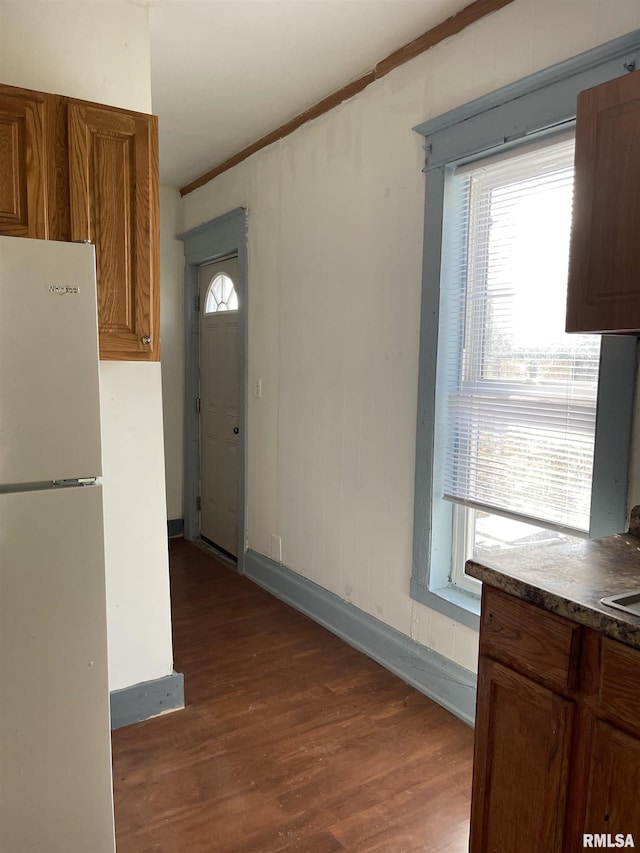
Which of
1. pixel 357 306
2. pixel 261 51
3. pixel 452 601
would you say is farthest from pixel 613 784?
pixel 261 51

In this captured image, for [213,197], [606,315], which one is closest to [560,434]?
[606,315]

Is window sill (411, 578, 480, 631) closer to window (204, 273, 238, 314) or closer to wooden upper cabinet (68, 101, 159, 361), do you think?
wooden upper cabinet (68, 101, 159, 361)

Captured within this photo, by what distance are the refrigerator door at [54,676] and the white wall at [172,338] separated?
3001mm

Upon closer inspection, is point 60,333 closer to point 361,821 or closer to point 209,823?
point 209,823

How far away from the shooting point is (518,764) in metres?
1.36

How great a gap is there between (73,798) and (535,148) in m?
2.38

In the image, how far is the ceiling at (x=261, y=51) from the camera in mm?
2193

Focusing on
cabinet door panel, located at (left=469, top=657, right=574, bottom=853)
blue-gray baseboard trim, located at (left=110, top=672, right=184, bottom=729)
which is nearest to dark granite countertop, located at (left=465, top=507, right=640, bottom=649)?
cabinet door panel, located at (left=469, top=657, right=574, bottom=853)

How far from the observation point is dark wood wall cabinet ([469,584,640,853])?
115cm

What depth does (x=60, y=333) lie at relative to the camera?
→ 4.88ft

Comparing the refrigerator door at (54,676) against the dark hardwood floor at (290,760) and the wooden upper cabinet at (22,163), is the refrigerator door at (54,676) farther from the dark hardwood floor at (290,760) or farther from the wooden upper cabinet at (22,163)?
the wooden upper cabinet at (22,163)

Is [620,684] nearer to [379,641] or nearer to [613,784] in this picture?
[613,784]

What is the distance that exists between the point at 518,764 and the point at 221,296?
138 inches

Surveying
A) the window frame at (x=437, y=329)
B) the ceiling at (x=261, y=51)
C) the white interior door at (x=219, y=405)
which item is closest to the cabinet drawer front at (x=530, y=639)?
the window frame at (x=437, y=329)
